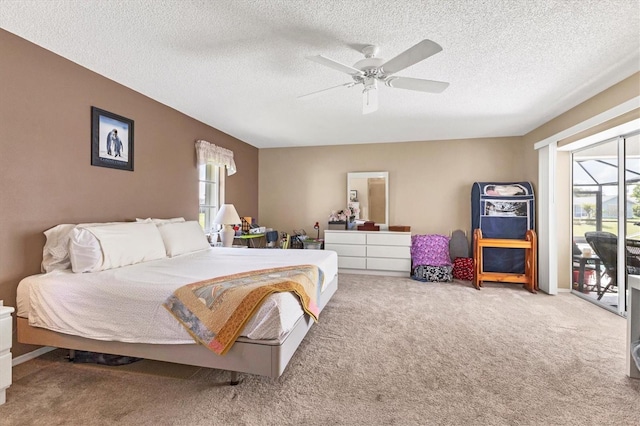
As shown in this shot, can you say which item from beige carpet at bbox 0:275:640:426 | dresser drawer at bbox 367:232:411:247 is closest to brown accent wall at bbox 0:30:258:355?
beige carpet at bbox 0:275:640:426

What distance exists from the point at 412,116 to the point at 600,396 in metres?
3.36

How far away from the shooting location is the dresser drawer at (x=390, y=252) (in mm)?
5059

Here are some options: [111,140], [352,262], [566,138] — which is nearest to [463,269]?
[352,262]

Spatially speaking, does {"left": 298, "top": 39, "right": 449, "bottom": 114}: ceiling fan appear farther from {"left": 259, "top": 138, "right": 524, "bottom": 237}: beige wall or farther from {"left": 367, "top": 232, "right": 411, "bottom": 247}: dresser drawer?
{"left": 259, "top": 138, "right": 524, "bottom": 237}: beige wall

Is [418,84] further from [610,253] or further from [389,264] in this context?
[389,264]

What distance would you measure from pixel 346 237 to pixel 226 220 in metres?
2.12

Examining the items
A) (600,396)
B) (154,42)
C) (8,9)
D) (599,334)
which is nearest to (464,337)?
(600,396)

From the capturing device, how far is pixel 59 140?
8.31 feet

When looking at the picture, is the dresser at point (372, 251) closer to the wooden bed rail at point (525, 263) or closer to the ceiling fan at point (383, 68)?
the wooden bed rail at point (525, 263)

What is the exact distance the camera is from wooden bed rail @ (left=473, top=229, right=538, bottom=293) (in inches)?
170

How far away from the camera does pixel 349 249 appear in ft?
17.4

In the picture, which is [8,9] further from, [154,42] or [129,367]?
[129,367]

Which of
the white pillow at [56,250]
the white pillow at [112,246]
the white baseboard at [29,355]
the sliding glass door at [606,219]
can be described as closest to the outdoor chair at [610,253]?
the sliding glass door at [606,219]

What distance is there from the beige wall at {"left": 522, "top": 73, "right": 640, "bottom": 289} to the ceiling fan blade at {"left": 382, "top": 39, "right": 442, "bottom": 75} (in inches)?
89.4
